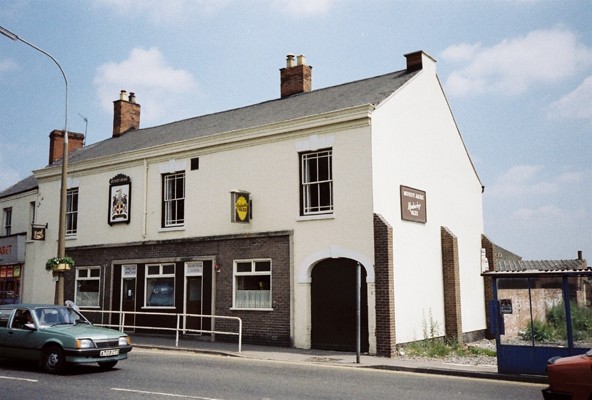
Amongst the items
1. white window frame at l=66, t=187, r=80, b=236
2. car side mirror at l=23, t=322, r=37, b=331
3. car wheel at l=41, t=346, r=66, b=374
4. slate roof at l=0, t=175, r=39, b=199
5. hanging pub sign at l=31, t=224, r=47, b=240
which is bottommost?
car wheel at l=41, t=346, r=66, b=374

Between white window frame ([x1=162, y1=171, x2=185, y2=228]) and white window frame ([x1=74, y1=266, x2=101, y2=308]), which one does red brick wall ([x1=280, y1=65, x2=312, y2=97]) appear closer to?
white window frame ([x1=162, y1=171, x2=185, y2=228])

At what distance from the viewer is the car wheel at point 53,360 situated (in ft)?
39.0

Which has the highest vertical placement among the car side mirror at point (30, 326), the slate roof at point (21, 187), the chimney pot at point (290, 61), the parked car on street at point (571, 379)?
the chimney pot at point (290, 61)

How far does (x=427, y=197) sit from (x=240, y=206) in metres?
6.57

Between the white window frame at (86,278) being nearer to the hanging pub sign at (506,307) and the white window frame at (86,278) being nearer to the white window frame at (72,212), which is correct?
the white window frame at (72,212)

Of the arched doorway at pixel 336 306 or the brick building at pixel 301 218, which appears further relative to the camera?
the brick building at pixel 301 218

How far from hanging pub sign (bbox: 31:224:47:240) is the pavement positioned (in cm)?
911

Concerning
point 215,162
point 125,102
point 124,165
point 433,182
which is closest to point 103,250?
point 124,165

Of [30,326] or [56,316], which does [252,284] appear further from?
[30,326]

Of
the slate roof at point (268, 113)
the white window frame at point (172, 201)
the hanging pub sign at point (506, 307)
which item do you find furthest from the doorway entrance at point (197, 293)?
the hanging pub sign at point (506, 307)

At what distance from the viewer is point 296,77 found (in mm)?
23750

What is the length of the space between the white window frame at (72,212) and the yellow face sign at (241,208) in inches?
393

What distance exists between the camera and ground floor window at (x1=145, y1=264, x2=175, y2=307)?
21172 millimetres

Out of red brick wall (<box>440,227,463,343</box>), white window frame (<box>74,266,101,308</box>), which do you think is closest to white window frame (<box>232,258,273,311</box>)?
red brick wall (<box>440,227,463,343</box>)
